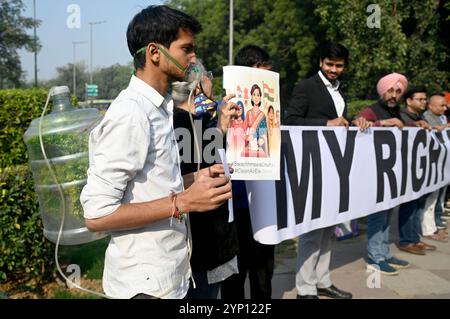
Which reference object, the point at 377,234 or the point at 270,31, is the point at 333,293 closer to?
the point at 377,234

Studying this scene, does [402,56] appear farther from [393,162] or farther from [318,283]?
[318,283]

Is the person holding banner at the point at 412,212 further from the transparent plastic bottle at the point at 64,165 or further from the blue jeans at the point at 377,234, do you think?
the transparent plastic bottle at the point at 64,165

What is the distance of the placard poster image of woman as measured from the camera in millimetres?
2771

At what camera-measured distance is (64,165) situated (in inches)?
114

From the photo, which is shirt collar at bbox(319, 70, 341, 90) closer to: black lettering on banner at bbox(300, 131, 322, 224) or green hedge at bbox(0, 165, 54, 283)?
black lettering on banner at bbox(300, 131, 322, 224)

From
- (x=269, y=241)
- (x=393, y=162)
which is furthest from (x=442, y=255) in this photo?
(x=269, y=241)

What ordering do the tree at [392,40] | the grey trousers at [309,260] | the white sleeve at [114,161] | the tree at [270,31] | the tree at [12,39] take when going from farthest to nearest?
the tree at [12,39] → the tree at [270,31] → the tree at [392,40] → the grey trousers at [309,260] → the white sleeve at [114,161]

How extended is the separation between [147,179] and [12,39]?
46.1 m

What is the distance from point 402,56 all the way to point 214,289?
13974 mm

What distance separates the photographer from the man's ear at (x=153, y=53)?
73.4 inches

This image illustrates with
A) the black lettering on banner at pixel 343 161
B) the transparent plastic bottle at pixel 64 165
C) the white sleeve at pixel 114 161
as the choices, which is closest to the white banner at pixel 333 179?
the black lettering on banner at pixel 343 161

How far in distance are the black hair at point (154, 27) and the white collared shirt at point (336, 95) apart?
8.16 ft

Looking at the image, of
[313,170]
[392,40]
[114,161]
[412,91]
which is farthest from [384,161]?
[392,40]

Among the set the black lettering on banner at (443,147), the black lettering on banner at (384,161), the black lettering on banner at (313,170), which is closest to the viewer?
the black lettering on banner at (313,170)
